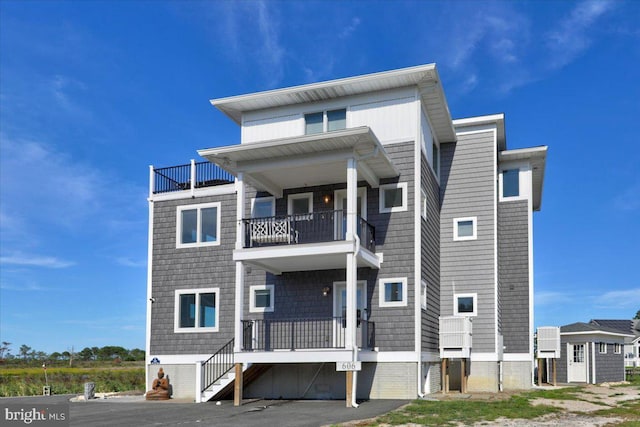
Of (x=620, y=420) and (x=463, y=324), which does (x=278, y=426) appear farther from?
(x=463, y=324)

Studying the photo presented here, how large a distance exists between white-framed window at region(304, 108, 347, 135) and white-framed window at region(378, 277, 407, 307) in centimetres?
485

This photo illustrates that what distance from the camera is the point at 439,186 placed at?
22.5 meters

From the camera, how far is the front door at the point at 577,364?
27.2 meters

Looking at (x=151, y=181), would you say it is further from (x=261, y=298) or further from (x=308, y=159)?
(x=308, y=159)

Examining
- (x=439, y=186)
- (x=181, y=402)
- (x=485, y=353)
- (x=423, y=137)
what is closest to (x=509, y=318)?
(x=485, y=353)

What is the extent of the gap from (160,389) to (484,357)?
10.3 meters

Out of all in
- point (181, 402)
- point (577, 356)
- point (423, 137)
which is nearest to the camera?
point (181, 402)

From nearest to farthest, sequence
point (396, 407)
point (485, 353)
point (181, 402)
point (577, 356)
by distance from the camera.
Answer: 1. point (396, 407)
2. point (181, 402)
3. point (485, 353)
4. point (577, 356)

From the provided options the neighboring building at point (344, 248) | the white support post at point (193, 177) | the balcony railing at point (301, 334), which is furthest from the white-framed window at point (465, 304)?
the white support post at point (193, 177)

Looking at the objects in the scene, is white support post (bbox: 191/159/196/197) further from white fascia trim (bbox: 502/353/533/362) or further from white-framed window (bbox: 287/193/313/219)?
white fascia trim (bbox: 502/353/533/362)

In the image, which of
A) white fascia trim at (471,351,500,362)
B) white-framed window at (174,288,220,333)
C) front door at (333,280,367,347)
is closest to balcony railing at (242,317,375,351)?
front door at (333,280,367,347)

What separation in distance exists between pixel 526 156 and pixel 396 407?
11521 millimetres

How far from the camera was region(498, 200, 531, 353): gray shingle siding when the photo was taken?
22.8 meters

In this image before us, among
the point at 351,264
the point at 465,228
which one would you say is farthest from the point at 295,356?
the point at 465,228
